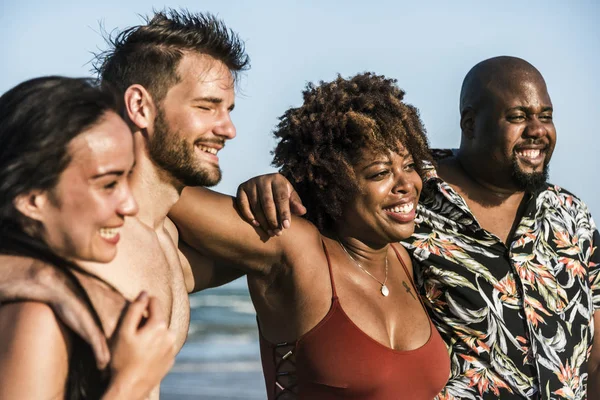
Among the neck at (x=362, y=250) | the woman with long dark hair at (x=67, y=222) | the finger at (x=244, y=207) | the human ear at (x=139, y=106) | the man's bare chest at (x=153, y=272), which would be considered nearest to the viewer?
the woman with long dark hair at (x=67, y=222)

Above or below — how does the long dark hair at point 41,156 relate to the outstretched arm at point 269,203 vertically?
above

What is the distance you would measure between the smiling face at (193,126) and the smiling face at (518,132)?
5.75 ft

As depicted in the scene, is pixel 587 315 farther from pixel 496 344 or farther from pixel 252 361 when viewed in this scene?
pixel 252 361

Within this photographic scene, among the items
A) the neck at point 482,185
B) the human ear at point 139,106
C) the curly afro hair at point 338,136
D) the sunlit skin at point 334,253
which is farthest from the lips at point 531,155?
the human ear at point 139,106

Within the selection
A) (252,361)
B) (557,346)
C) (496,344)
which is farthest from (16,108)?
(252,361)

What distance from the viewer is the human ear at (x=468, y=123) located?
15.8ft

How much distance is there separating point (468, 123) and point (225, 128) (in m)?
1.86

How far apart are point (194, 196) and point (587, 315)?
2.13 m

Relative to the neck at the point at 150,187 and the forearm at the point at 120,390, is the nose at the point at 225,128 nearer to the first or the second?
the neck at the point at 150,187

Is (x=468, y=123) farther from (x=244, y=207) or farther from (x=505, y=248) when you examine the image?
(x=244, y=207)

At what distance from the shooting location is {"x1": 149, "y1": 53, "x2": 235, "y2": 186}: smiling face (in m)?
3.34

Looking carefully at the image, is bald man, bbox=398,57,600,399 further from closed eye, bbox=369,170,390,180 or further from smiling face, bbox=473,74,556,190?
closed eye, bbox=369,170,390,180

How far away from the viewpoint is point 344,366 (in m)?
3.62

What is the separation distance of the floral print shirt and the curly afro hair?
0.39 metres
